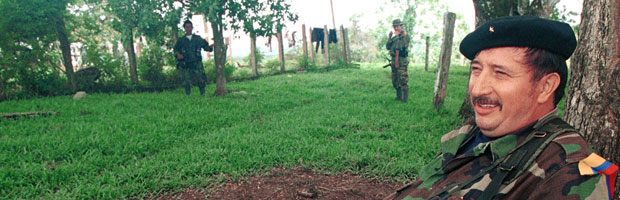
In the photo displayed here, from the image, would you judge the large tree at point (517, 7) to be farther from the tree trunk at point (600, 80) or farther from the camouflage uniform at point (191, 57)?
the camouflage uniform at point (191, 57)

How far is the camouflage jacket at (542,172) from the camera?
113 cm

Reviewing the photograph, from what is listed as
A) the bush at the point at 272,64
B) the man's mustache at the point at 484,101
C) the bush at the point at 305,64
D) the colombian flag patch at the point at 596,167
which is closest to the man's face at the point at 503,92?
the man's mustache at the point at 484,101

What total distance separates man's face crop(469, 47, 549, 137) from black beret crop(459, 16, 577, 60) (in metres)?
0.03

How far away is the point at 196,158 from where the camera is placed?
441cm

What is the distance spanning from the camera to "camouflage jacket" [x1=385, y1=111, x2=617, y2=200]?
113cm

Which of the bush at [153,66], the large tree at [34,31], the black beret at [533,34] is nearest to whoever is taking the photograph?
the black beret at [533,34]

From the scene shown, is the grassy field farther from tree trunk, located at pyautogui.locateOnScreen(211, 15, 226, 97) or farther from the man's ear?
the man's ear

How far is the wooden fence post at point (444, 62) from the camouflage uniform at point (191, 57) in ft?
17.8

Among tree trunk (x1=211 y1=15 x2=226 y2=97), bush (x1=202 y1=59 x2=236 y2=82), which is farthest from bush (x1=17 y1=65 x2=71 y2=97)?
bush (x1=202 y1=59 x2=236 y2=82)

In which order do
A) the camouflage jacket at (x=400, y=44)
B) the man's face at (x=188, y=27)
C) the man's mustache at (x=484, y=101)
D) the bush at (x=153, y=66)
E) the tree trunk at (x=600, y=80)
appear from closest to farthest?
the man's mustache at (x=484, y=101)
the tree trunk at (x=600, y=80)
the camouflage jacket at (x=400, y=44)
the man's face at (x=188, y=27)
the bush at (x=153, y=66)

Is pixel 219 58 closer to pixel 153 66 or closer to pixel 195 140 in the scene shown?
pixel 153 66

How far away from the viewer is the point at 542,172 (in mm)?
1203

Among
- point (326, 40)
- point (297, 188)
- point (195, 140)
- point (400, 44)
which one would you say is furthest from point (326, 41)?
point (297, 188)

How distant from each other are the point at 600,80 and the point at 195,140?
4516mm
